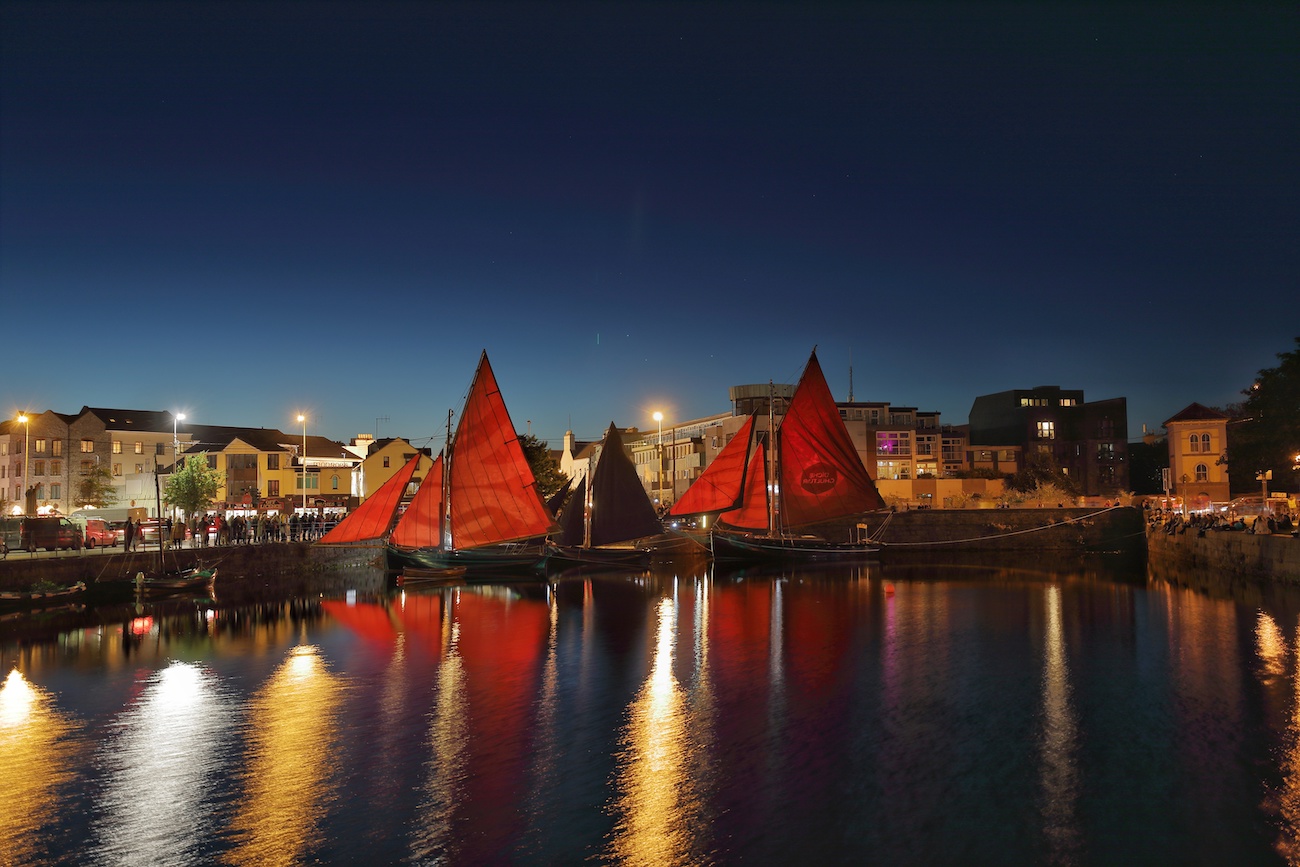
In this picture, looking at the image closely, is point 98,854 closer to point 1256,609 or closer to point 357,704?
point 357,704

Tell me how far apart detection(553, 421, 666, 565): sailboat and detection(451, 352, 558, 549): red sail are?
6.31 m

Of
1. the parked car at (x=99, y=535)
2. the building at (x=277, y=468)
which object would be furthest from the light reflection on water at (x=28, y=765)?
the building at (x=277, y=468)

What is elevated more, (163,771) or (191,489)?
(191,489)

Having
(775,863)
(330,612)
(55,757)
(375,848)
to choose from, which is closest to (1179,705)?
(775,863)

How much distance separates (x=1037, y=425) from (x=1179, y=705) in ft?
→ 271

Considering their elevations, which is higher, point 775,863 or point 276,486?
point 276,486

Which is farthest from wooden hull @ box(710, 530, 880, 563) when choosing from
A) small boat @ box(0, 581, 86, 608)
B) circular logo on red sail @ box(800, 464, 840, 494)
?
small boat @ box(0, 581, 86, 608)

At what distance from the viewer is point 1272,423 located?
59.7 meters

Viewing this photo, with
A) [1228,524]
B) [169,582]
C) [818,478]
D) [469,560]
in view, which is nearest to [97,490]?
[169,582]

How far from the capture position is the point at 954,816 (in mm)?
16016

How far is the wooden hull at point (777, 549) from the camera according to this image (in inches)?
2457

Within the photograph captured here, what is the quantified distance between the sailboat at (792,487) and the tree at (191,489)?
35050 mm

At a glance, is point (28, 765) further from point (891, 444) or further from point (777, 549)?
point (891, 444)

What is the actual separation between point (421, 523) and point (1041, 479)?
61453 millimetres
